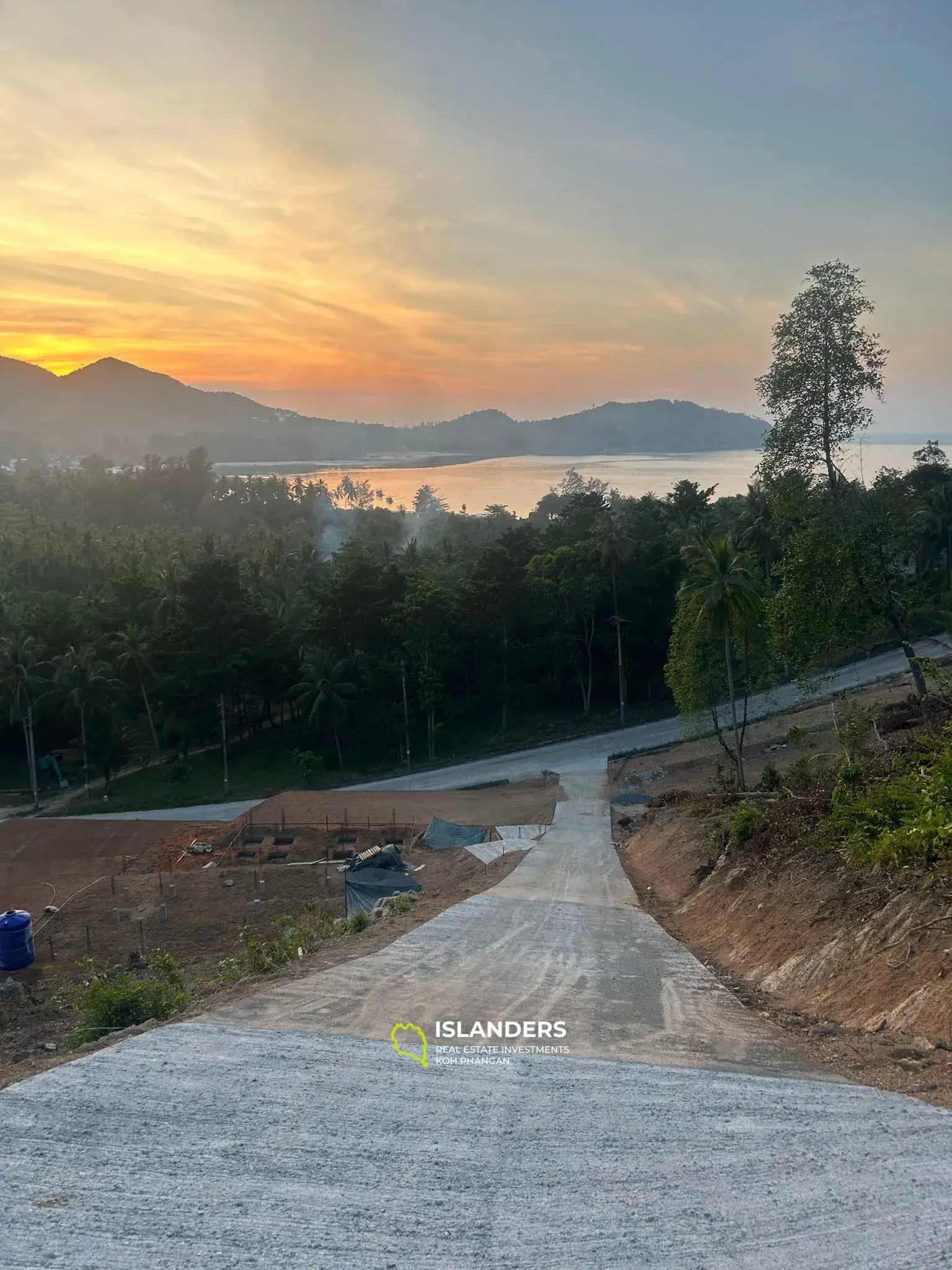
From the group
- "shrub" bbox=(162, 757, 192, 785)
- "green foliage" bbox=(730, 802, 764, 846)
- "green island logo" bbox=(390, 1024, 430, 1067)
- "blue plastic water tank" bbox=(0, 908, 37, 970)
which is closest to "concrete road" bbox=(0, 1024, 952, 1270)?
"green island logo" bbox=(390, 1024, 430, 1067)

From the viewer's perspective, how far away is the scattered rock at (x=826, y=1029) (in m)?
7.83

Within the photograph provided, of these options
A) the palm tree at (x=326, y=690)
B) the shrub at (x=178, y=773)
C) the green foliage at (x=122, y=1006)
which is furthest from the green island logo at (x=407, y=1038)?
the shrub at (x=178, y=773)

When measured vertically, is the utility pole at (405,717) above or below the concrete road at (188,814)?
above

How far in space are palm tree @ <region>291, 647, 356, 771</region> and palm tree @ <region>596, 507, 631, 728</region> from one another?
13836mm

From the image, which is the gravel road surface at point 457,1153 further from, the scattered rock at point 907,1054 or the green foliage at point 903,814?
the green foliage at point 903,814

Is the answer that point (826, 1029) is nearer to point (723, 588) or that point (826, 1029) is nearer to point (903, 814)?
point (903, 814)

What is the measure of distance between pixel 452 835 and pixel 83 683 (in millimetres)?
26714

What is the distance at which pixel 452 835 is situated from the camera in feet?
82.1

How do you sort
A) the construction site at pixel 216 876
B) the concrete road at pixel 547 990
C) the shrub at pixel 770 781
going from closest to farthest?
the concrete road at pixel 547 990, the construction site at pixel 216 876, the shrub at pixel 770 781

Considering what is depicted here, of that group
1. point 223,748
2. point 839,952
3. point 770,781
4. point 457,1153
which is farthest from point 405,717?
point 457,1153

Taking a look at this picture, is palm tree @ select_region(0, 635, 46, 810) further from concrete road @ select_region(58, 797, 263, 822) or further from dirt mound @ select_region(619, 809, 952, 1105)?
dirt mound @ select_region(619, 809, 952, 1105)

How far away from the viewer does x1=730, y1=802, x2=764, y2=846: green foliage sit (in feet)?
47.6

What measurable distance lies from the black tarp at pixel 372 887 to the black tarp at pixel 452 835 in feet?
12.9

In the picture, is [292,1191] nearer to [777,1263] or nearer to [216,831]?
[777,1263]
